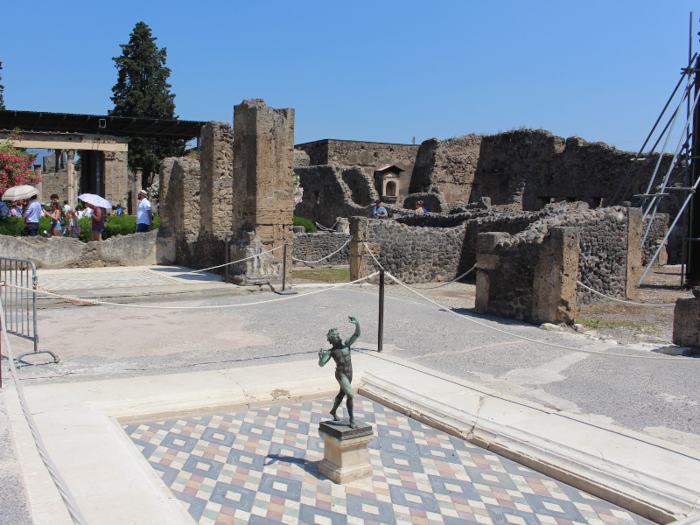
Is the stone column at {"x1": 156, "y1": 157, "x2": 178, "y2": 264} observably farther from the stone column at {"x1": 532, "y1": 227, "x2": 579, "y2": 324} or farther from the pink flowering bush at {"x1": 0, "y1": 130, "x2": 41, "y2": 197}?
the stone column at {"x1": 532, "y1": 227, "x2": 579, "y2": 324}

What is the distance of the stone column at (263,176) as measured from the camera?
10586 mm

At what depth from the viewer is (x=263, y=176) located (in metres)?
10.6

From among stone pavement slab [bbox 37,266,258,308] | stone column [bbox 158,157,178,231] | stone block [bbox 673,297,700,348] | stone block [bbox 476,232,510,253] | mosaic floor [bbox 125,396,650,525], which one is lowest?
mosaic floor [bbox 125,396,650,525]

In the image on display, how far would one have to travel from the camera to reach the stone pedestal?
348 centimetres

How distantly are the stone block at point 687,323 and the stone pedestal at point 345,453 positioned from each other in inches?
189

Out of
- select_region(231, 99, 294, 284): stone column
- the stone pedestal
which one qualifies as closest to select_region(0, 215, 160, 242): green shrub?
select_region(231, 99, 294, 284): stone column

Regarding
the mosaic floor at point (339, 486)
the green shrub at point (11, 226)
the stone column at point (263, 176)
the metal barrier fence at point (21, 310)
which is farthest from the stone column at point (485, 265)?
the green shrub at point (11, 226)

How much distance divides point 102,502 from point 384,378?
281cm

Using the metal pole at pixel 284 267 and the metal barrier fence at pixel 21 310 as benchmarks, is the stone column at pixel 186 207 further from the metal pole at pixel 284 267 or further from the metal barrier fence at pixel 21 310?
the metal barrier fence at pixel 21 310

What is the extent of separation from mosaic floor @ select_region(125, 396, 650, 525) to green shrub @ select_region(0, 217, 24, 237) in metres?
11.5

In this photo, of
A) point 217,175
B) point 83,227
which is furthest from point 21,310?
point 83,227

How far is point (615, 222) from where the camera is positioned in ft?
34.8

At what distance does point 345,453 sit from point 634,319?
7.06 meters

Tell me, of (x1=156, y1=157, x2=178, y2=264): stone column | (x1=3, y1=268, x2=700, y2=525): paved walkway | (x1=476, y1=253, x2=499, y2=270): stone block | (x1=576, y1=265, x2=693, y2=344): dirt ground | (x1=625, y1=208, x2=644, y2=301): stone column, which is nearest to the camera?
(x1=3, y1=268, x2=700, y2=525): paved walkway
